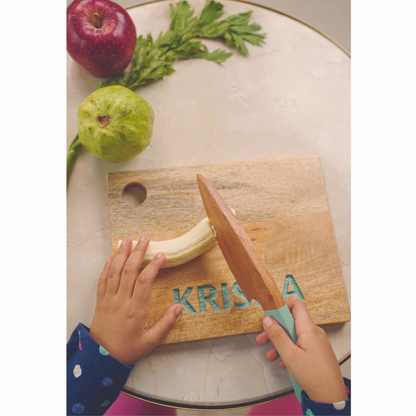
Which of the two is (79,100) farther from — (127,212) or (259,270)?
(259,270)

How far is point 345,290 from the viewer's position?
91 centimetres

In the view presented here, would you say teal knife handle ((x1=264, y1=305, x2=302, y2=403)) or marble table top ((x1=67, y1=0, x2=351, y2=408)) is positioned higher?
marble table top ((x1=67, y1=0, x2=351, y2=408))

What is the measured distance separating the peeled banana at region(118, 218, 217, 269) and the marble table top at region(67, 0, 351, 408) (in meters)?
0.15

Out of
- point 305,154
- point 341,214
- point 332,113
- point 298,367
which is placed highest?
point 332,113

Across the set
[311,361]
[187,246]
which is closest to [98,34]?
[187,246]

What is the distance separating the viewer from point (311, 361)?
2.48 feet

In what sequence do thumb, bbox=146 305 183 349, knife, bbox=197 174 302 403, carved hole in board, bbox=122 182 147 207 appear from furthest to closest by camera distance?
carved hole in board, bbox=122 182 147 207, thumb, bbox=146 305 183 349, knife, bbox=197 174 302 403

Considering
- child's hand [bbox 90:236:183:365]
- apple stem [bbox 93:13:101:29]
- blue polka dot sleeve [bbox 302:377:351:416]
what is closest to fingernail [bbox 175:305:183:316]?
child's hand [bbox 90:236:183:365]

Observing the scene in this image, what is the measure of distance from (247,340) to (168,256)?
0.30 m

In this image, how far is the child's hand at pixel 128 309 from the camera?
0.81 m

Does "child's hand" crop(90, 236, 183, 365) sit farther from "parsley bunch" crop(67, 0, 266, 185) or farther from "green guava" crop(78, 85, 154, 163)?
"parsley bunch" crop(67, 0, 266, 185)

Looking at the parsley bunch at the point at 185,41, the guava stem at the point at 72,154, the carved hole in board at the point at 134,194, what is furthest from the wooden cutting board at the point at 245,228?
the parsley bunch at the point at 185,41

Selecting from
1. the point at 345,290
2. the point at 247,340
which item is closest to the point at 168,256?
the point at 247,340

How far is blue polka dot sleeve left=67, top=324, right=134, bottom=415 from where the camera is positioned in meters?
0.79
